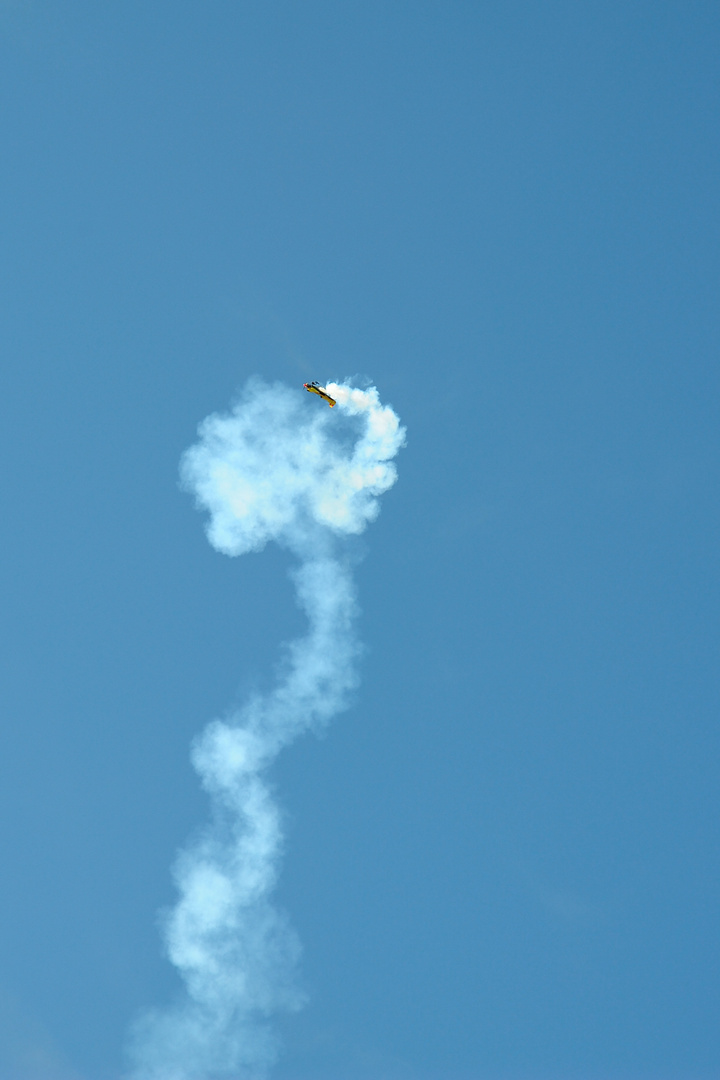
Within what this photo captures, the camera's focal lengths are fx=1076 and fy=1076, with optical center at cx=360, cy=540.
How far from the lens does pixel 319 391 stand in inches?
4284

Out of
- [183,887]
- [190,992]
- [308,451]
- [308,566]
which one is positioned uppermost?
[308,451]

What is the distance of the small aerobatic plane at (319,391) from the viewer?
108m

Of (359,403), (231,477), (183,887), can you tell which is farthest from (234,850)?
(359,403)

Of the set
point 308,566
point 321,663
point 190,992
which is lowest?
point 190,992

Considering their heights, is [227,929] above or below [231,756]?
below

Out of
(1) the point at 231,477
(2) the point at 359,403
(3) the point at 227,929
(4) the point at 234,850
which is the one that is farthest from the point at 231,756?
(2) the point at 359,403

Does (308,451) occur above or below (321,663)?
above

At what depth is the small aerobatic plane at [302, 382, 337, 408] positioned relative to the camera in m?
108

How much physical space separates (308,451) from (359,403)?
284 inches

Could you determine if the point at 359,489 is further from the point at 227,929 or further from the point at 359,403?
the point at 227,929

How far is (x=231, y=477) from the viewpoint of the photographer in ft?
367

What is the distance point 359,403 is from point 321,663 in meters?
26.9

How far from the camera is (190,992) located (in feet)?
347

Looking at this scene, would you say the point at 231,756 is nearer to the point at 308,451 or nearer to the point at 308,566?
the point at 308,566
